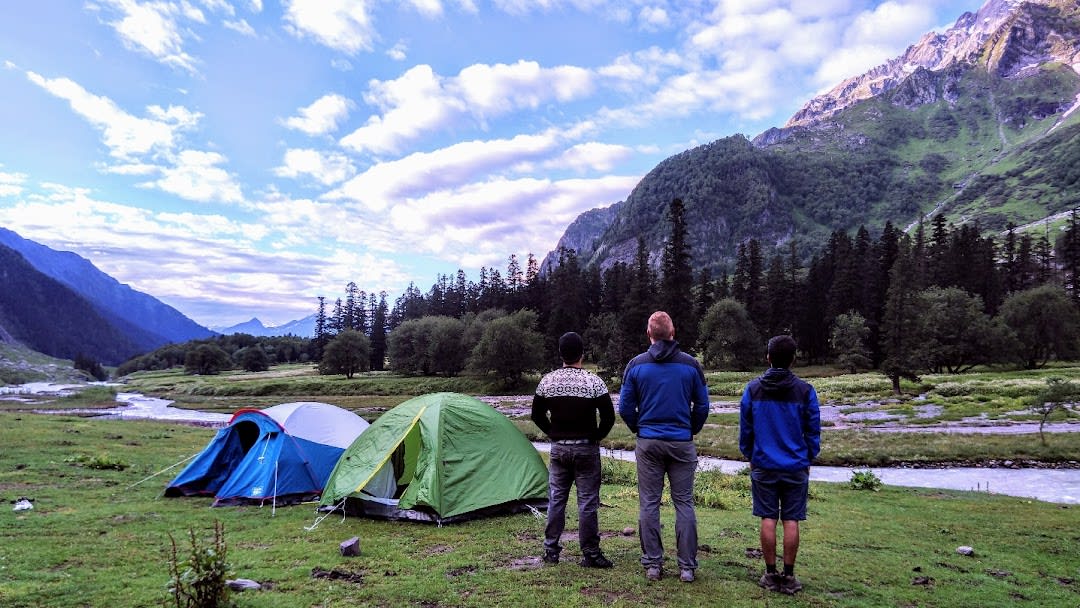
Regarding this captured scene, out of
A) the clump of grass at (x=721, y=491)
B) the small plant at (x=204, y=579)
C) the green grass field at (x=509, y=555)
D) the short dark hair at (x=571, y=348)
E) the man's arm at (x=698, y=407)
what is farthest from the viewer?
the clump of grass at (x=721, y=491)

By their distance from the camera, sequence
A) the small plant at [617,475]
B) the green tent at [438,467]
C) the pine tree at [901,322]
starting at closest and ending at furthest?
the green tent at [438,467], the small plant at [617,475], the pine tree at [901,322]

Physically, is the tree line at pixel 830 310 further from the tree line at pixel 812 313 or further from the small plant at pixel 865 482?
the small plant at pixel 865 482

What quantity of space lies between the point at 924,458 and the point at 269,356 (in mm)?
161323

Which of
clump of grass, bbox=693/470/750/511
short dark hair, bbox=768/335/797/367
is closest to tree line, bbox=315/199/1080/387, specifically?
clump of grass, bbox=693/470/750/511

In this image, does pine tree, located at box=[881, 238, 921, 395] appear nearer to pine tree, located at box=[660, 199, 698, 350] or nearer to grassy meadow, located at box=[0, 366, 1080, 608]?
pine tree, located at box=[660, 199, 698, 350]

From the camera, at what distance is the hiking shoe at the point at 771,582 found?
707 centimetres

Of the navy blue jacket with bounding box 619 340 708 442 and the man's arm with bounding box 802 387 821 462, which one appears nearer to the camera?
the man's arm with bounding box 802 387 821 462

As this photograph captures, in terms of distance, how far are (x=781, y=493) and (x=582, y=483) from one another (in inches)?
102

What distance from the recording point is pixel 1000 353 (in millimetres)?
64250

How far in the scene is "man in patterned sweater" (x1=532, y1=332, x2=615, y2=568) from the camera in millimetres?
7746

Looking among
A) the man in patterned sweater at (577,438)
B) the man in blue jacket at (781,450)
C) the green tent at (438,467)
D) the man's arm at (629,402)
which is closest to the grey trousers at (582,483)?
the man in patterned sweater at (577,438)

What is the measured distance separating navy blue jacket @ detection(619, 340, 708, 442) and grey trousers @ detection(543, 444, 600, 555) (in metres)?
0.85

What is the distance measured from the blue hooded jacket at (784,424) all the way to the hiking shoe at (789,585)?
1.47 meters

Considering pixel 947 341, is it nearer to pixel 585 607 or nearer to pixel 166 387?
pixel 585 607
